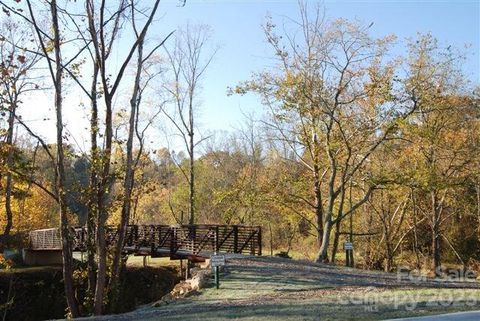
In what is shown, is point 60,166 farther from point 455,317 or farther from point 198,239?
point 455,317

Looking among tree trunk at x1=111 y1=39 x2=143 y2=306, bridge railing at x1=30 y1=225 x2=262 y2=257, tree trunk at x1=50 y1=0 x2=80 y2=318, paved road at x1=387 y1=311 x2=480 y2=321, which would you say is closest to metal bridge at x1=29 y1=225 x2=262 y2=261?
bridge railing at x1=30 y1=225 x2=262 y2=257

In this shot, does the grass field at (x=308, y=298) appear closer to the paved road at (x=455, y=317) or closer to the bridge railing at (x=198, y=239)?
the paved road at (x=455, y=317)

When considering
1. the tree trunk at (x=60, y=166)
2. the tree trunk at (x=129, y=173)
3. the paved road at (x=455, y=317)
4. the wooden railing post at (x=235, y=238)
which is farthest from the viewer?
the wooden railing post at (x=235, y=238)

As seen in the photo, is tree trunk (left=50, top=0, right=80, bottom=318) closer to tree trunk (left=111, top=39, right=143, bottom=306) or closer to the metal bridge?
tree trunk (left=111, top=39, right=143, bottom=306)

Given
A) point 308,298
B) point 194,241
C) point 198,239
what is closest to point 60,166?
point 308,298

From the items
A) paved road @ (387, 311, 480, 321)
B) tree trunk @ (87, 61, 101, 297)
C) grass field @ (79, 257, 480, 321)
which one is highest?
tree trunk @ (87, 61, 101, 297)

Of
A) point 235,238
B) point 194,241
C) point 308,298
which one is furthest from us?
point 235,238

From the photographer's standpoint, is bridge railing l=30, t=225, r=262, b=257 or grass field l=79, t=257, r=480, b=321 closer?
grass field l=79, t=257, r=480, b=321

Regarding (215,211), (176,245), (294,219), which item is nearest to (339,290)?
(176,245)

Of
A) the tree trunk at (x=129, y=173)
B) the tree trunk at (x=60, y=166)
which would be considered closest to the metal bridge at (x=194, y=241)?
→ the tree trunk at (x=129, y=173)

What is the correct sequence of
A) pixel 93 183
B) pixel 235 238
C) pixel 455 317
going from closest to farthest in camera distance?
pixel 455 317 → pixel 93 183 → pixel 235 238

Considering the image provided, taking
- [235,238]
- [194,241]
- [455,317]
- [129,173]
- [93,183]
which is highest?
[129,173]

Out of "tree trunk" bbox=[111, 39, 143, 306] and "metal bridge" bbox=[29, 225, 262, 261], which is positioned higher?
"tree trunk" bbox=[111, 39, 143, 306]

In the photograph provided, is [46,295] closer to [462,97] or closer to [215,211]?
[215,211]
